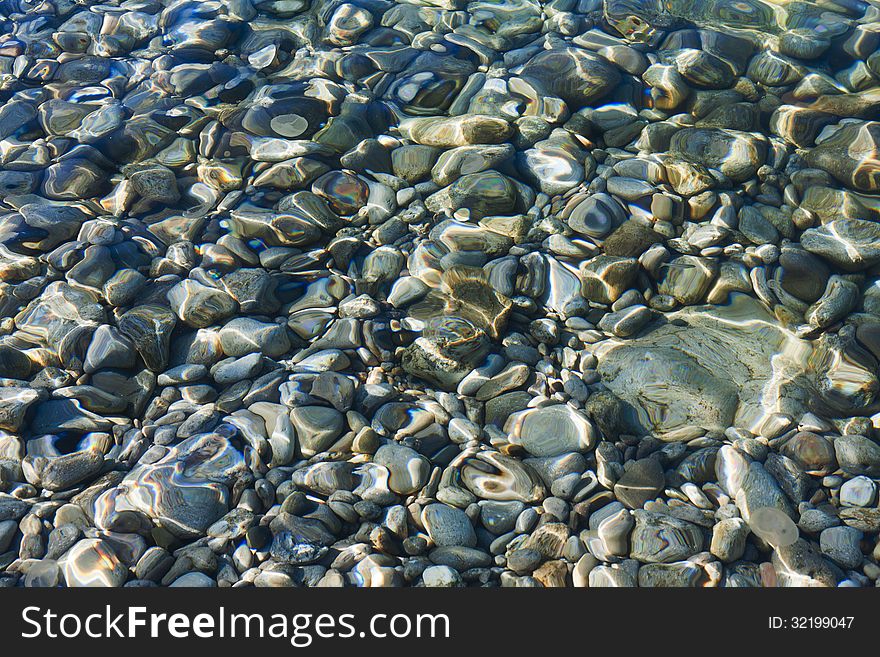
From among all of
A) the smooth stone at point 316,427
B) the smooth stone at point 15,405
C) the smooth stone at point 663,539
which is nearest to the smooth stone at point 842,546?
the smooth stone at point 663,539

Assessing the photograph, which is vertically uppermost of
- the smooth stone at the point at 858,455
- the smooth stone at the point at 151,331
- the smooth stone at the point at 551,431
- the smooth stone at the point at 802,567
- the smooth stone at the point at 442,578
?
the smooth stone at the point at 151,331

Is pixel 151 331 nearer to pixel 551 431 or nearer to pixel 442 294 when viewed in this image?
pixel 442 294

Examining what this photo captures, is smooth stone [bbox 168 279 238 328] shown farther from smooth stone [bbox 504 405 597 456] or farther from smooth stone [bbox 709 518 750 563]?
smooth stone [bbox 709 518 750 563]

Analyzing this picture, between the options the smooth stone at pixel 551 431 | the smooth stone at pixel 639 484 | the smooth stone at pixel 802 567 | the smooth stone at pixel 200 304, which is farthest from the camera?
the smooth stone at pixel 200 304

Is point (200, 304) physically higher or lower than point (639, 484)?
higher

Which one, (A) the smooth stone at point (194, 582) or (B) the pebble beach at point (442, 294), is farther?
(B) the pebble beach at point (442, 294)

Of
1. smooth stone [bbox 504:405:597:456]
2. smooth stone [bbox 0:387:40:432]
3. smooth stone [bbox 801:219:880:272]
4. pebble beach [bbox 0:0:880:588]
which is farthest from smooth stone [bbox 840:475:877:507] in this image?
smooth stone [bbox 0:387:40:432]

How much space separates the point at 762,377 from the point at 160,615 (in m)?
2.55

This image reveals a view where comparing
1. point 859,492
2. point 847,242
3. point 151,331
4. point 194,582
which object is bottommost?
point 194,582

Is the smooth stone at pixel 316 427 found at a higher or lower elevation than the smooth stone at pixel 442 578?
higher

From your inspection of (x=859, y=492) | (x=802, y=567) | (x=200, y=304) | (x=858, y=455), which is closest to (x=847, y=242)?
(x=858, y=455)

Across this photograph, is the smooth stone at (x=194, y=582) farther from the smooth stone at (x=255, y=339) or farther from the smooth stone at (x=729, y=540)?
the smooth stone at (x=729, y=540)

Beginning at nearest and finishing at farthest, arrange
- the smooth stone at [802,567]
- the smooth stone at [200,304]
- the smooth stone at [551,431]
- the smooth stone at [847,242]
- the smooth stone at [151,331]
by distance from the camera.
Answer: the smooth stone at [802,567], the smooth stone at [551,431], the smooth stone at [151,331], the smooth stone at [200,304], the smooth stone at [847,242]

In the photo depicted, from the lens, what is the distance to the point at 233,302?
3.22 metres
